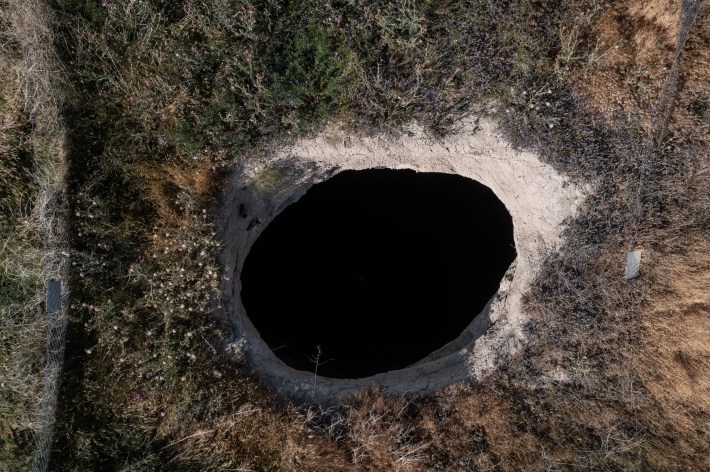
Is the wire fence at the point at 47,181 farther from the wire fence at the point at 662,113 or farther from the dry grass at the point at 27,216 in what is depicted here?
the wire fence at the point at 662,113

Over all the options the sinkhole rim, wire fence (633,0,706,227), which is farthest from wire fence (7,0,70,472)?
wire fence (633,0,706,227)

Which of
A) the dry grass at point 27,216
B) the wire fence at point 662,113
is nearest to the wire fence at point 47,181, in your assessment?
the dry grass at point 27,216

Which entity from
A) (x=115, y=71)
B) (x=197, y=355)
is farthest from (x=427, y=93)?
(x=197, y=355)

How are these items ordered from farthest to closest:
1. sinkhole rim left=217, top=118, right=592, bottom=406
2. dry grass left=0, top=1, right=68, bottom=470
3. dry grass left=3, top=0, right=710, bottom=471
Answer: sinkhole rim left=217, top=118, right=592, bottom=406, dry grass left=3, top=0, right=710, bottom=471, dry grass left=0, top=1, right=68, bottom=470

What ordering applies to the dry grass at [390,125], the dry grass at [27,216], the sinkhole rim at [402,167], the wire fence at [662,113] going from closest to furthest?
the dry grass at [27,216] → the dry grass at [390,125] → the wire fence at [662,113] → the sinkhole rim at [402,167]

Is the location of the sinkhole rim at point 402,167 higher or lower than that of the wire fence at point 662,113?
lower

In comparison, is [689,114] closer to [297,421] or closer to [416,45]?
[416,45]

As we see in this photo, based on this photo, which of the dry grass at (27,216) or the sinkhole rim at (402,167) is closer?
the dry grass at (27,216)

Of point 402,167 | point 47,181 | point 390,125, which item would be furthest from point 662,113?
point 47,181

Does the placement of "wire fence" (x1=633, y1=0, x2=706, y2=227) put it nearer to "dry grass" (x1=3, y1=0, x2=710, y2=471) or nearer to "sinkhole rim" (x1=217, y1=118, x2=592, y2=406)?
"dry grass" (x1=3, y1=0, x2=710, y2=471)

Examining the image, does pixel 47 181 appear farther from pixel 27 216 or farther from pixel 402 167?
pixel 402 167

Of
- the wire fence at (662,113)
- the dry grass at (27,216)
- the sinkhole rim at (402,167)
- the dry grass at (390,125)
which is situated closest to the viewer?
the dry grass at (27,216)

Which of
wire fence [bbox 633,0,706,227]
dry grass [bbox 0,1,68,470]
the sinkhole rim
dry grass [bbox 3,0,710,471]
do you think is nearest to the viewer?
dry grass [bbox 0,1,68,470]
